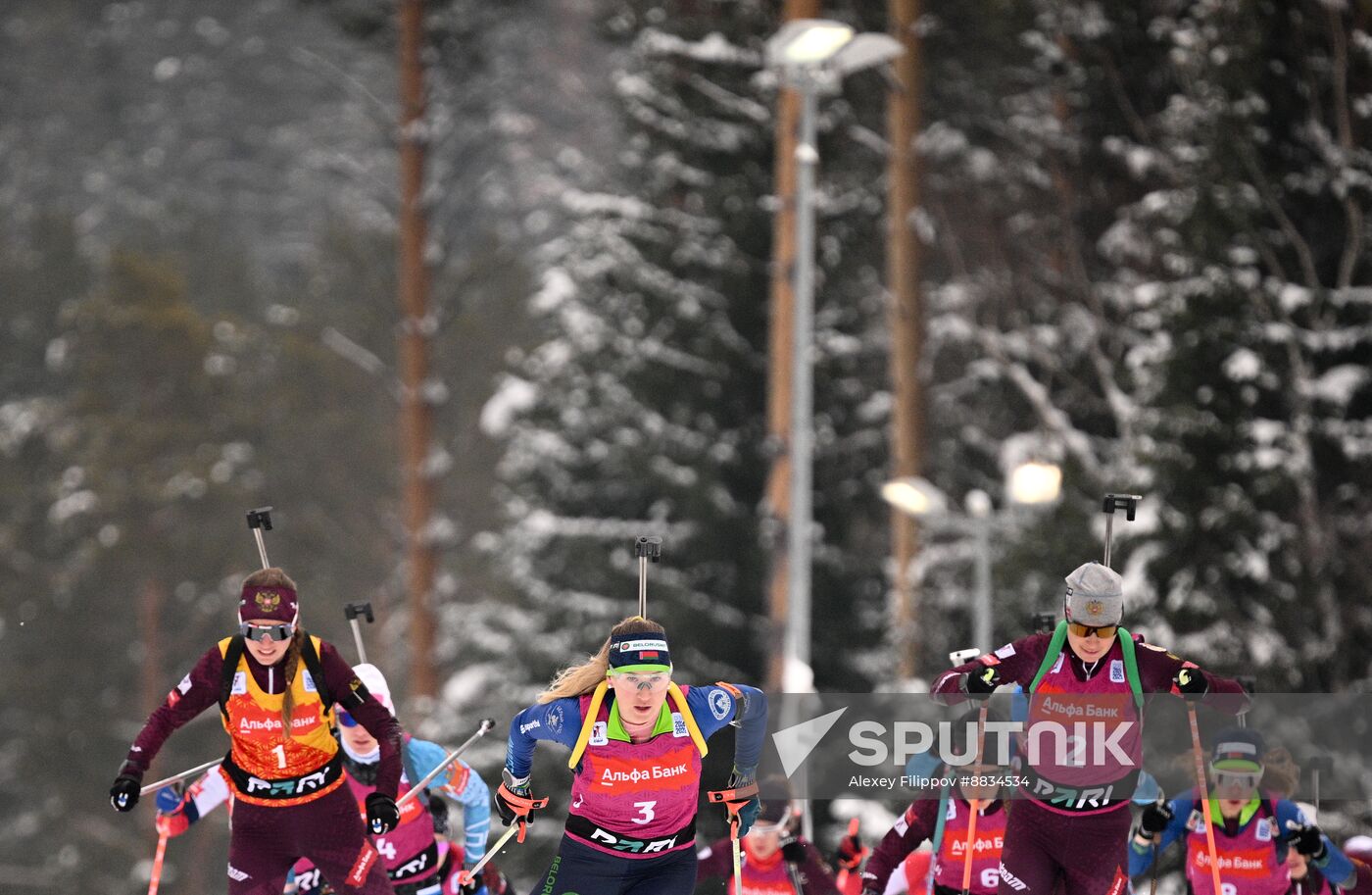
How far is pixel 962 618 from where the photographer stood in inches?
894

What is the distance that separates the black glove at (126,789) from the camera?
7.12m

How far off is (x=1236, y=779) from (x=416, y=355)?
19405 mm

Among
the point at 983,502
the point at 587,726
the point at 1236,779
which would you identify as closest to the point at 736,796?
the point at 587,726

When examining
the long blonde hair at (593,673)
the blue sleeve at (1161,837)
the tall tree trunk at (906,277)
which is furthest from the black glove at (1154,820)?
the tall tree trunk at (906,277)

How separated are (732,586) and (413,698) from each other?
18.1ft

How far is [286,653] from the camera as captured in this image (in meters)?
7.47

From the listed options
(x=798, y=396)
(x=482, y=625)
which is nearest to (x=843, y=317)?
(x=482, y=625)

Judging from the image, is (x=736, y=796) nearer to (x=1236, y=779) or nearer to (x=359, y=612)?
(x=359, y=612)

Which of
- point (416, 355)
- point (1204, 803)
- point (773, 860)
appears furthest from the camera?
point (416, 355)

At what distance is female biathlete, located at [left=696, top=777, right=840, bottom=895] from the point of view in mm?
9109

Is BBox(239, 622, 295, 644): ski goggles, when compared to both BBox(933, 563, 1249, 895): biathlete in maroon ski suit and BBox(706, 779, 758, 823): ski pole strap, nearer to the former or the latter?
BBox(706, 779, 758, 823): ski pole strap

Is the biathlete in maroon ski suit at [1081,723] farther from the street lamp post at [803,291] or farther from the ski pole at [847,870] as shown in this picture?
the street lamp post at [803,291]

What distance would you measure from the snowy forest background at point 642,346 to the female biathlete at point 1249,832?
26.3 ft

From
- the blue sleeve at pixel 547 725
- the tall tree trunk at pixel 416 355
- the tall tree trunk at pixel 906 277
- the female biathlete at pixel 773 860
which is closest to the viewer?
the blue sleeve at pixel 547 725
